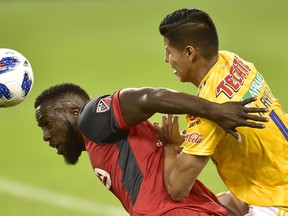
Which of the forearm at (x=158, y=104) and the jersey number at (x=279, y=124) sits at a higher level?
the forearm at (x=158, y=104)

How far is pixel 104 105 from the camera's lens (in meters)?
5.06

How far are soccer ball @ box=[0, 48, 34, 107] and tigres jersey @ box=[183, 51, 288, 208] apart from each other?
1833mm

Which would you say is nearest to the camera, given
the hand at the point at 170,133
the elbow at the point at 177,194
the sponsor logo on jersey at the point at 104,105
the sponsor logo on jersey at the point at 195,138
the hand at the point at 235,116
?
the hand at the point at 235,116

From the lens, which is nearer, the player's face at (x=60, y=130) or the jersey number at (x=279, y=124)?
the jersey number at (x=279, y=124)

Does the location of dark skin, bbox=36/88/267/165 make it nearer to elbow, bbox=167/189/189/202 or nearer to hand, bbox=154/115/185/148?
hand, bbox=154/115/185/148

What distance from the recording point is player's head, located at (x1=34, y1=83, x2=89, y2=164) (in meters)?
5.48

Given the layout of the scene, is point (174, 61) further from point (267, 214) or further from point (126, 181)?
point (267, 214)

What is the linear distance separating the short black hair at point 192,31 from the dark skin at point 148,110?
39 cm

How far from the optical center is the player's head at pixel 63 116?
548 cm

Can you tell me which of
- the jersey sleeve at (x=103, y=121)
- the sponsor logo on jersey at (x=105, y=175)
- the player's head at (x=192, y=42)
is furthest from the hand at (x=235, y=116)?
the sponsor logo on jersey at (x=105, y=175)

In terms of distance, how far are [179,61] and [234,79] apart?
41 cm

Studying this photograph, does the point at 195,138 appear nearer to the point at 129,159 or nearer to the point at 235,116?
the point at 235,116

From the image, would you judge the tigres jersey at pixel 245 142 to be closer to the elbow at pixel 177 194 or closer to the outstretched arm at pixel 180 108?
the outstretched arm at pixel 180 108

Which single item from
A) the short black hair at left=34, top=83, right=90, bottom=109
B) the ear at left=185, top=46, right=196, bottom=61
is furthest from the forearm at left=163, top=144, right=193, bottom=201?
the short black hair at left=34, top=83, right=90, bottom=109
